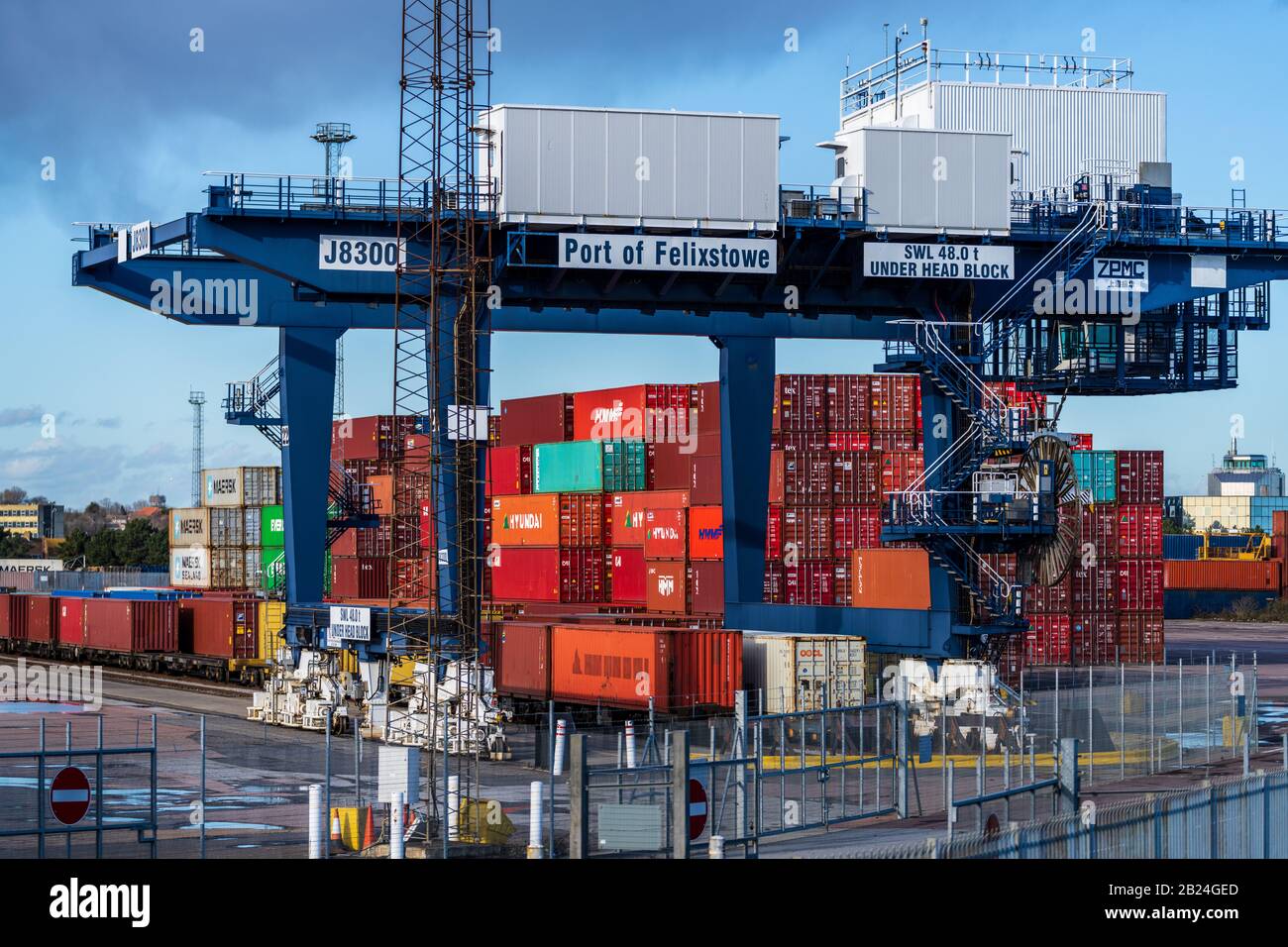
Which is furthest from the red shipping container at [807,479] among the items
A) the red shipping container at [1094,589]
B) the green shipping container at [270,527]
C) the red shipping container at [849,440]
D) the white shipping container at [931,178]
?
the green shipping container at [270,527]

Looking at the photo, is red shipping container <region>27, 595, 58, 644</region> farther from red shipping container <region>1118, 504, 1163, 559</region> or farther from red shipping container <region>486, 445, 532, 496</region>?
red shipping container <region>1118, 504, 1163, 559</region>

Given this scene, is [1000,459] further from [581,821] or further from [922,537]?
[581,821]

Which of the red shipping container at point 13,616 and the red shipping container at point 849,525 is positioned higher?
the red shipping container at point 849,525

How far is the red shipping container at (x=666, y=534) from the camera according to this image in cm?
5406

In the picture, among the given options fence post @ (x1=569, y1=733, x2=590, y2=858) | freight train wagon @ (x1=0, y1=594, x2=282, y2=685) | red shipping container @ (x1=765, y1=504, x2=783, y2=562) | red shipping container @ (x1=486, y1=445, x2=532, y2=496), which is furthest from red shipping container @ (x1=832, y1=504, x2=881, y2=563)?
fence post @ (x1=569, y1=733, x2=590, y2=858)

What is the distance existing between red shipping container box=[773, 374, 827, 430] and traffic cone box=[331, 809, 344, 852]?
109ft

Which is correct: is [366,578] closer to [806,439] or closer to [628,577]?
[628,577]

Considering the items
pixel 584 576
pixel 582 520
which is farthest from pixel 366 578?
pixel 584 576

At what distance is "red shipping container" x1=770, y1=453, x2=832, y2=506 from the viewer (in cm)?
5706

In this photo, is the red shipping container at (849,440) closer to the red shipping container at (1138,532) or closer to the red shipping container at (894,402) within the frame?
the red shipping container at (894,402)

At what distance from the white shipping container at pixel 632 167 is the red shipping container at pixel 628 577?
67.1ft

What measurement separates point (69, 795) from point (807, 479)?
39070mm

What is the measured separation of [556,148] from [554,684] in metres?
14.7

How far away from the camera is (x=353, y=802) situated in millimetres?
30828
